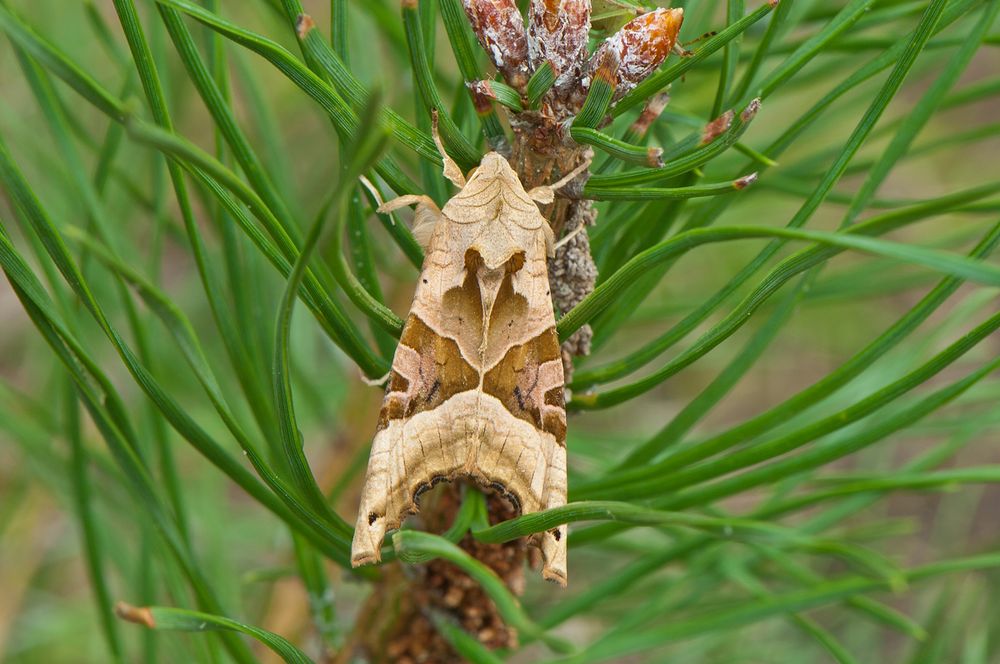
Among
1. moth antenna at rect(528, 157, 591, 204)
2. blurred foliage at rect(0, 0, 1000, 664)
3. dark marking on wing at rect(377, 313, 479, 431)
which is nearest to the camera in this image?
blurred foliage at rect(0, 0, 1000, 664)

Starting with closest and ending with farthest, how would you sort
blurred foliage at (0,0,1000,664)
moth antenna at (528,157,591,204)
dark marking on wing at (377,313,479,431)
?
blurred foliage at (0,0,1000,664), moth antenna at (528,157,591,204), dark marking on wing at (377,313,479,431)

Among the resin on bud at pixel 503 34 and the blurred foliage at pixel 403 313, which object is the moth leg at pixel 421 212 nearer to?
the blurred foliage at pixel 403 313

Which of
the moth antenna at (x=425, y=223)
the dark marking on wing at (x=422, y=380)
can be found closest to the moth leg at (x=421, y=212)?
the moth antenna at (x=425, y=223)

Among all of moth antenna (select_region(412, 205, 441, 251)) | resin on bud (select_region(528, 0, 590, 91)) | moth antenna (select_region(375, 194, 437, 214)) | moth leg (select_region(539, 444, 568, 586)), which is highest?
moth antenna (select_region(412, 205, 441, 251))

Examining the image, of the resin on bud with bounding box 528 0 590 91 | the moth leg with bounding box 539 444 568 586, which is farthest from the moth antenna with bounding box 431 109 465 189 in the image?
the moth leg with bounding box 539 444 568 586

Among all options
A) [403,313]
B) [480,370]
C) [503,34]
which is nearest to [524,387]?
[480,370]

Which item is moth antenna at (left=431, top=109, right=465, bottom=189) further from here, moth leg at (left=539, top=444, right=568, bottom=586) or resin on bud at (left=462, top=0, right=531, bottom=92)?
moth leg at (left=539, top=444, right=568, bottom=586)

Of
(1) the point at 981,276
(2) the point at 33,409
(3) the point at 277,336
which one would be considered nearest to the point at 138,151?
(2) the point at 33,409

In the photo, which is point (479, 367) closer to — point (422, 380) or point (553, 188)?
point (422, 380)
